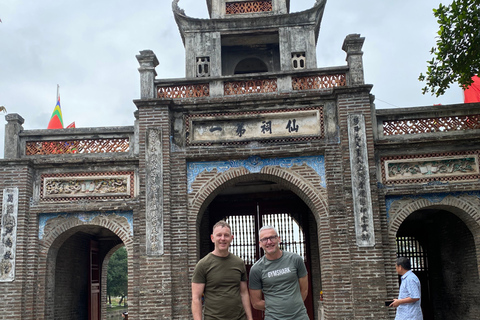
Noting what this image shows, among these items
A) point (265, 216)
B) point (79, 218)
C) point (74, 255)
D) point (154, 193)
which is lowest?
point (74, 255)

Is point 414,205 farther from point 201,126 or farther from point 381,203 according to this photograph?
point 201,126

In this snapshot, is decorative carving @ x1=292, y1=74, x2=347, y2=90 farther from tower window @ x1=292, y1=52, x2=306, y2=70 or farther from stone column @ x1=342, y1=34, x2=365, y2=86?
tower window @ x1=292, y1=52, x2=306, y2=70

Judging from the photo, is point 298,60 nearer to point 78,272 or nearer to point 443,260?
point 443,260

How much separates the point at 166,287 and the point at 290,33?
6.82 m

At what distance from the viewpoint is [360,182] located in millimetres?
8883

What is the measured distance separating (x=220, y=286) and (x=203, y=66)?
8490mm

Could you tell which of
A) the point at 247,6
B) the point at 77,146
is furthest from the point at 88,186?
the point at 247,6

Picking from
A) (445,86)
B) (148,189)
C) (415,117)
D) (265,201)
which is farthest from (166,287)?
(445,86)

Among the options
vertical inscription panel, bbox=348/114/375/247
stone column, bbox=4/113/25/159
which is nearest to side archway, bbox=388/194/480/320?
vertical inscription panel, bbox=348/114/375/247

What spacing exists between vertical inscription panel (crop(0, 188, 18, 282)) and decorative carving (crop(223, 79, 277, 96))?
15.3 feet

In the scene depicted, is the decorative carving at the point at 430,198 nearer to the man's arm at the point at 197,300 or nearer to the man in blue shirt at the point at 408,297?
the man in blue shirt at the point at 408,297

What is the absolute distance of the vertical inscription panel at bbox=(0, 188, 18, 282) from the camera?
903 centimetres

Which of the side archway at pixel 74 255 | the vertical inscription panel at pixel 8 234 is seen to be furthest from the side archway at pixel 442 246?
the vertical inscription panel at pixel 8 234

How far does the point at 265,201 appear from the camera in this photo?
1177 cm
